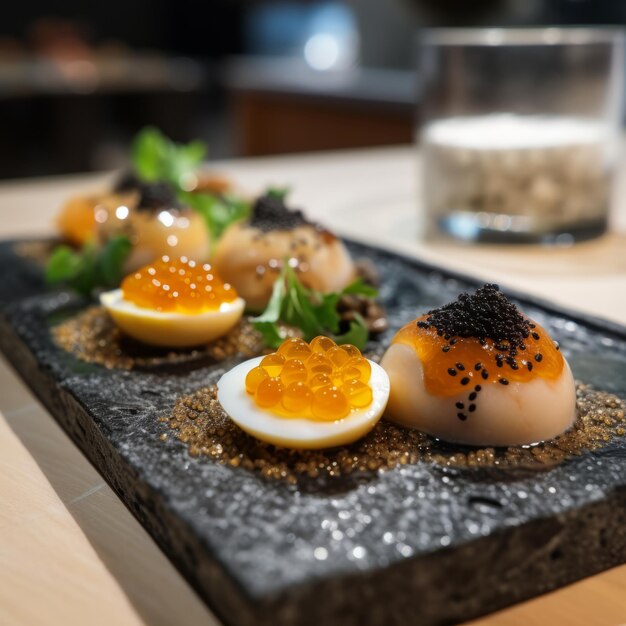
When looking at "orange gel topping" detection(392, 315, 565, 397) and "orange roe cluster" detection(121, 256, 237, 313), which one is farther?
"orange roe cluster" detection(121, 256, 237, 313)

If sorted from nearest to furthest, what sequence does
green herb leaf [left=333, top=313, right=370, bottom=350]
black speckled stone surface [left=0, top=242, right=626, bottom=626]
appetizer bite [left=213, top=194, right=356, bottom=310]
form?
1. black speckled stone surface [left=0, top=242, right=626, bottom=626]
2. green herb leaf [left=333, top=313, right=370, bottom=350]
3. appetizer bite [left=213, top=194, right=356, bottom=310]

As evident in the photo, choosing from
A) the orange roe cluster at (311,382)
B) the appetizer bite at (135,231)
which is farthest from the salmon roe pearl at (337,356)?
the appetizer bite at (135,231)

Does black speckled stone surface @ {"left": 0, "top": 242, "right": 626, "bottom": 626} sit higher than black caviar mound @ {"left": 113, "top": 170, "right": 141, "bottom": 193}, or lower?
lower

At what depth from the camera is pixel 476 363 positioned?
1165mm

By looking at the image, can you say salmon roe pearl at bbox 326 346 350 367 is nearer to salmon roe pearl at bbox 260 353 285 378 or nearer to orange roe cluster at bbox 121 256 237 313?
salmon roe pearl at bbox 260 353 285 378

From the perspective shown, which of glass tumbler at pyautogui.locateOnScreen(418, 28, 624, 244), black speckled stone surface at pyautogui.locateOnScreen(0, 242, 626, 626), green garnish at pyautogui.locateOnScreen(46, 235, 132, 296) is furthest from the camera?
glass tumbler at pyautogui.locateOnScreen(418, 28, 624, 244)

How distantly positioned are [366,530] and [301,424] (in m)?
0.21

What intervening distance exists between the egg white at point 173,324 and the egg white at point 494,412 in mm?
461

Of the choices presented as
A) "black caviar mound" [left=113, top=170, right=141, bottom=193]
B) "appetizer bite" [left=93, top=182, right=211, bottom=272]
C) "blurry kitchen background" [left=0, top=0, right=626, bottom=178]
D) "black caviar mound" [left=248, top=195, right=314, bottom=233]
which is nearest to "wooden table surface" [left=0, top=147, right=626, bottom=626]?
"appetizer bite" [left=93, top=182, right=211, bottom=272]

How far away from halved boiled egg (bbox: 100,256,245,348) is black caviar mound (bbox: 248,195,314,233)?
0.28 meters

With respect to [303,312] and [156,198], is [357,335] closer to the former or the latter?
[303,312]

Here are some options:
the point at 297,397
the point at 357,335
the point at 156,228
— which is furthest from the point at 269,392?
Answer: the point at 156,228

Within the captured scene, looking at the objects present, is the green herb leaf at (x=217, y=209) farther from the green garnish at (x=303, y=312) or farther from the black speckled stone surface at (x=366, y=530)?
the black speckled stone surface at (x=366, y=530)

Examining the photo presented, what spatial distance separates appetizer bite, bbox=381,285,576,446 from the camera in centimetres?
114
